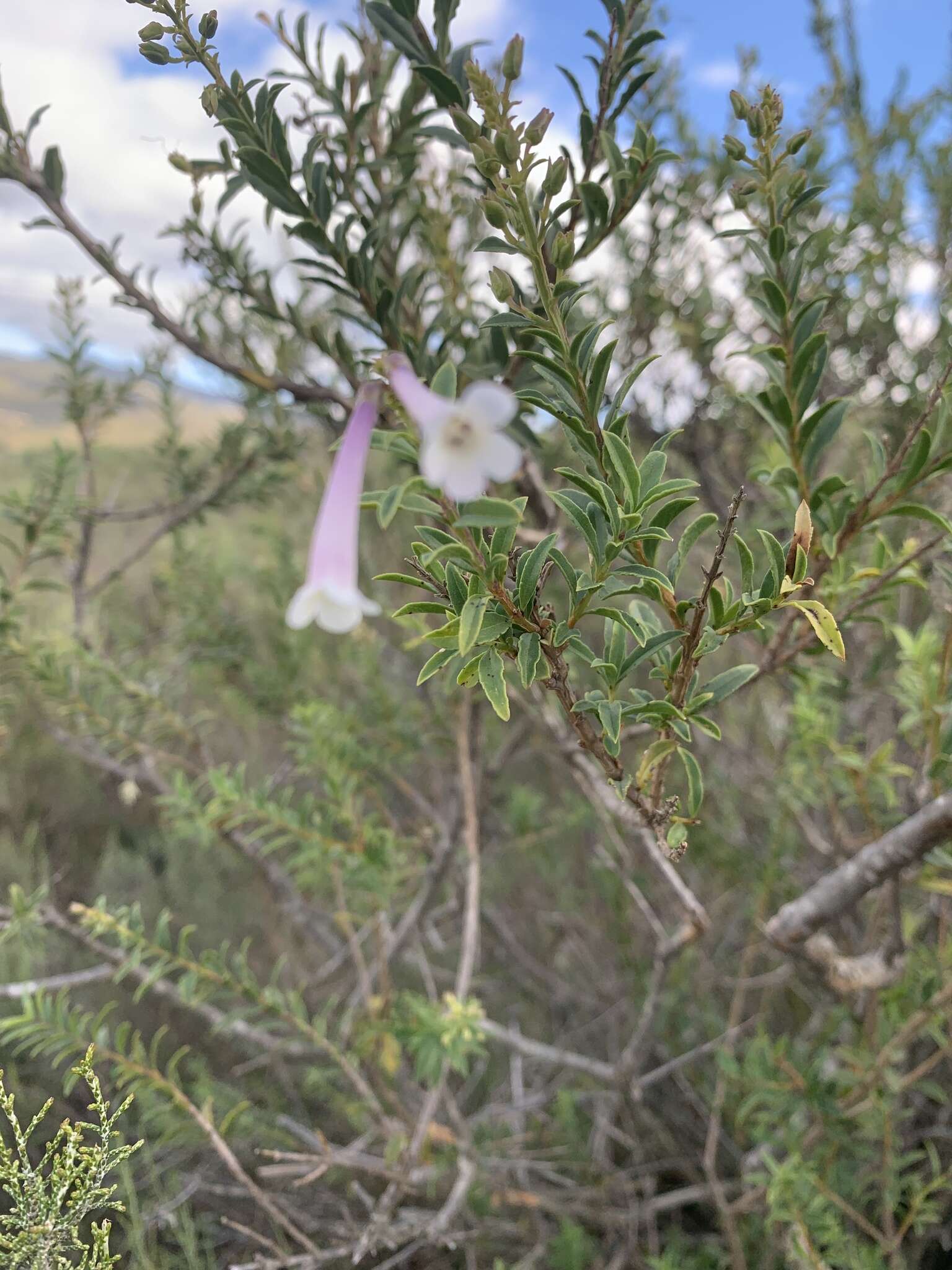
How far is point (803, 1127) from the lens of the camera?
67.6 inches

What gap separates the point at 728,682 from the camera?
0.91 meters

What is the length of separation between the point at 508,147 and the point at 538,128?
49mm

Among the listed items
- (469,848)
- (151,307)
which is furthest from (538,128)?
(469,848)

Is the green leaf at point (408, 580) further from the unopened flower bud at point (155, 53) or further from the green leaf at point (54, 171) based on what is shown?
the green leaf at point (54, 171)

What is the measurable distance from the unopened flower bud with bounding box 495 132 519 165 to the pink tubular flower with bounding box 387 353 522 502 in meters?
0.24

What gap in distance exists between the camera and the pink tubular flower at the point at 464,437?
1.66ft

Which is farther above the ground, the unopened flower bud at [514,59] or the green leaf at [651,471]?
the unopened flower bud at [514,59]

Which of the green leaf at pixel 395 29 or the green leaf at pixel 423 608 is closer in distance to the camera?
the green leaf at pixel 423 608

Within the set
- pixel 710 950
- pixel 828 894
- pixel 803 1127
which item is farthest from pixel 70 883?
pixel 828 894

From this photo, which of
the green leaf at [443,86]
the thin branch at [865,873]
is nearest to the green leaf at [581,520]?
the green leaf at [443,86]

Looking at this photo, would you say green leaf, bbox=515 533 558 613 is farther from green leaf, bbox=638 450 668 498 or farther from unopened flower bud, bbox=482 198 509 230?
unopened flower bud, bbox=482 198 509 230

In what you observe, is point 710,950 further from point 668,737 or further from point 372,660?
point 668,737

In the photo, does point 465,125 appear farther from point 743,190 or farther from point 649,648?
point 649,648

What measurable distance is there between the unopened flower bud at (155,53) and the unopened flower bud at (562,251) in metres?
0.50
